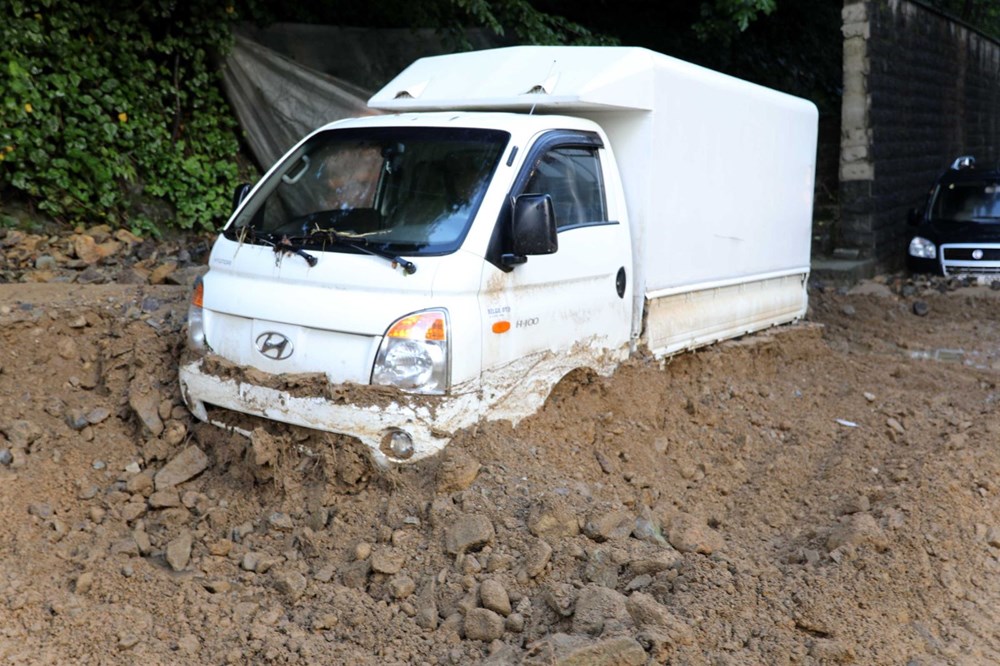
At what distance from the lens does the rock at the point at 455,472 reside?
4.98m

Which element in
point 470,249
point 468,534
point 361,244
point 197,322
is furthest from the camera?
point 197,322

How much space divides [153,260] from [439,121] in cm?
413

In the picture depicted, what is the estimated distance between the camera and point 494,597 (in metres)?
4.39

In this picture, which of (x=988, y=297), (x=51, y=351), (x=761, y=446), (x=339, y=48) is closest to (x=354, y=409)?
(x=51, y=351)

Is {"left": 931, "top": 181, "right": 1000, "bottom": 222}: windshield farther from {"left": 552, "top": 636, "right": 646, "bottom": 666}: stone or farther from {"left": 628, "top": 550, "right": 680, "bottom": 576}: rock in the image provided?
{"left": 552, "top": 636, "right": 646, "bottom": 666}: stone

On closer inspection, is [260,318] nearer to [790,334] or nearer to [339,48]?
[790,334]

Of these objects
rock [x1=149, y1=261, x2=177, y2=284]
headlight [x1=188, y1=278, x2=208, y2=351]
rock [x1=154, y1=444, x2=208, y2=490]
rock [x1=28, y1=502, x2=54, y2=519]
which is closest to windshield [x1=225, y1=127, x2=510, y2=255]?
headlight [x1=188, y1=278, x2=208, y2=351]

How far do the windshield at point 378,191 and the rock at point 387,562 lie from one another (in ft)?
4.94

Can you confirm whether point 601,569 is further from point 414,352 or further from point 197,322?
point 197,322

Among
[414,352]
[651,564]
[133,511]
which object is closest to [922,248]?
[651,564]

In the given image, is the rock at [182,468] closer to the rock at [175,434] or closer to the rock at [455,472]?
the rock at [175,434]

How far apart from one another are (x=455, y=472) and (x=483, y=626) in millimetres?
915

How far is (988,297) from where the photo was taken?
12523mm

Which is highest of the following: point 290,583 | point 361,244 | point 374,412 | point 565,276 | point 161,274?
point 361,244
